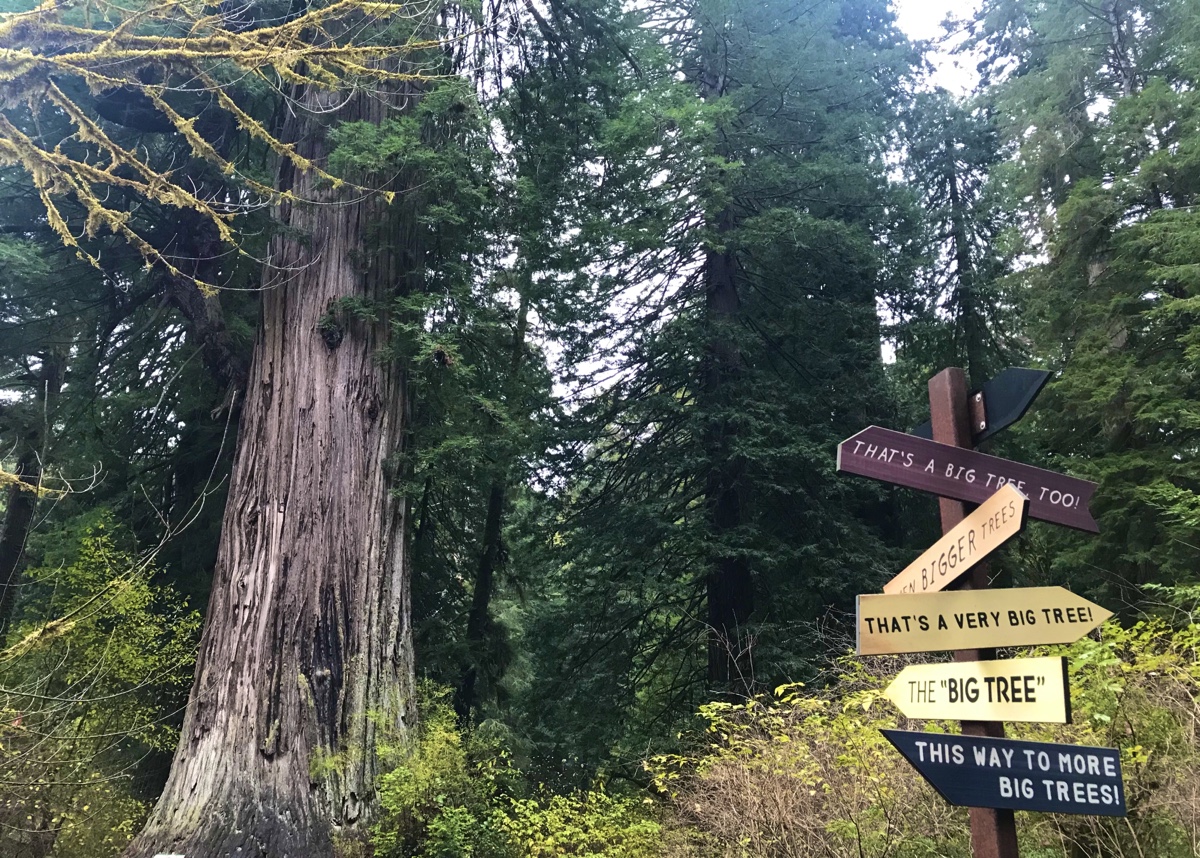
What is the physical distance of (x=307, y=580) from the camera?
609 cm

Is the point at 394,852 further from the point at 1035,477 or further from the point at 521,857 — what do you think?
the point at 1035,477

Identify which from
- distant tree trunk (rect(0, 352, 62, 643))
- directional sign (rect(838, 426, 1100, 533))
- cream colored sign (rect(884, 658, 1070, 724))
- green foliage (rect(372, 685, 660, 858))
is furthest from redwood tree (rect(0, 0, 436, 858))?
cream colored sign (rect(884, 658, 1070, 724))

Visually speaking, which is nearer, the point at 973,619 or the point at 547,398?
the point at 973,619

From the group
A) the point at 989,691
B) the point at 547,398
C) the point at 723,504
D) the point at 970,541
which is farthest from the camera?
the point at 547,398

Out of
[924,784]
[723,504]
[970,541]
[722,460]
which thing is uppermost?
[722,460]

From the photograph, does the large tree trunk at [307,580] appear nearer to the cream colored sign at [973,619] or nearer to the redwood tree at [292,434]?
the redwood tree at [292,434]

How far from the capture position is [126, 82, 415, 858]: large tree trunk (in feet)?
17.5

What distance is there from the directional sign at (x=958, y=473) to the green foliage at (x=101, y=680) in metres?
6.44

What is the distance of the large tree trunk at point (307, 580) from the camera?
5.32 metres

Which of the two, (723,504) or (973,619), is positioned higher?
(723,504)

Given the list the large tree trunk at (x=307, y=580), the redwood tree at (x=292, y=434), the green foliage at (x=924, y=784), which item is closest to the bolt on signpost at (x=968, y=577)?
the green foliage at (x=924, y=784)

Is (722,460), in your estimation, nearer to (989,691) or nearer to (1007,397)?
(1007,397)

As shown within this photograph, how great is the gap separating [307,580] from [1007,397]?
5.26 metres

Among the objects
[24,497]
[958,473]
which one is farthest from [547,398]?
[24,497]
